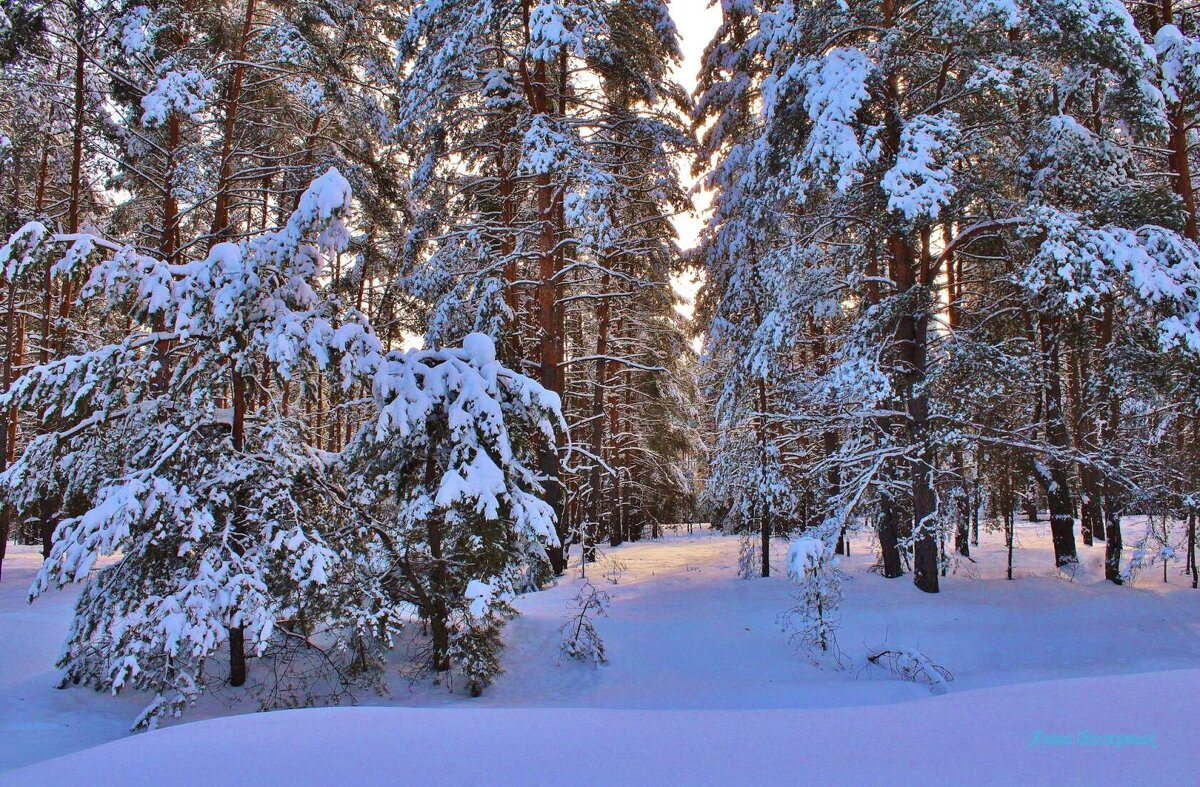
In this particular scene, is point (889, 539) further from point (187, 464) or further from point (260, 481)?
point (187, 464)

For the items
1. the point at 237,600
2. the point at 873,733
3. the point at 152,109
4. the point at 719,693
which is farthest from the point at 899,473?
the point at 152,109

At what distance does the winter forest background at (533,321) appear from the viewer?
589 centimetres

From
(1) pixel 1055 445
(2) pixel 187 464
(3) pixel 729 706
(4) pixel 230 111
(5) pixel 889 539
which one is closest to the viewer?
(2) pixel 187 464

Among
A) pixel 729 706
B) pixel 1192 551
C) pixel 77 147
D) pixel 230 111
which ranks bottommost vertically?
pixel 729 706

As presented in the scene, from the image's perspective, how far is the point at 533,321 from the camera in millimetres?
15648

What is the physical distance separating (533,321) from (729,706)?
10.8m

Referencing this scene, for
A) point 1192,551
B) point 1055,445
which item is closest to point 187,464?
point 1055,445

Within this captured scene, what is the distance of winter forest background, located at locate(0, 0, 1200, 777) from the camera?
5895 mm

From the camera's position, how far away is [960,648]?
821 centimetres

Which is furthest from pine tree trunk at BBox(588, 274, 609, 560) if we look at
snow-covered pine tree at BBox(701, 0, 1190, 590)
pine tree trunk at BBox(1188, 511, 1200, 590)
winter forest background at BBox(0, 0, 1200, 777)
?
pine tree trunk at BBox(1188, 511, 1200, 590)

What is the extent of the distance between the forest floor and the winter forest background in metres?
0.21

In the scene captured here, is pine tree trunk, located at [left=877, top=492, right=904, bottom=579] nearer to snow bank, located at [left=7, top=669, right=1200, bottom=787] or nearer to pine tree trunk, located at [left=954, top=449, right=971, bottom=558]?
pine tree trunk, located at [left=954, top=449, right=971, bottom=558]

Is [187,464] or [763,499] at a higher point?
[187,464]

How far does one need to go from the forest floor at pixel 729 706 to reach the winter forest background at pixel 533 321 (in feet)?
0.69
